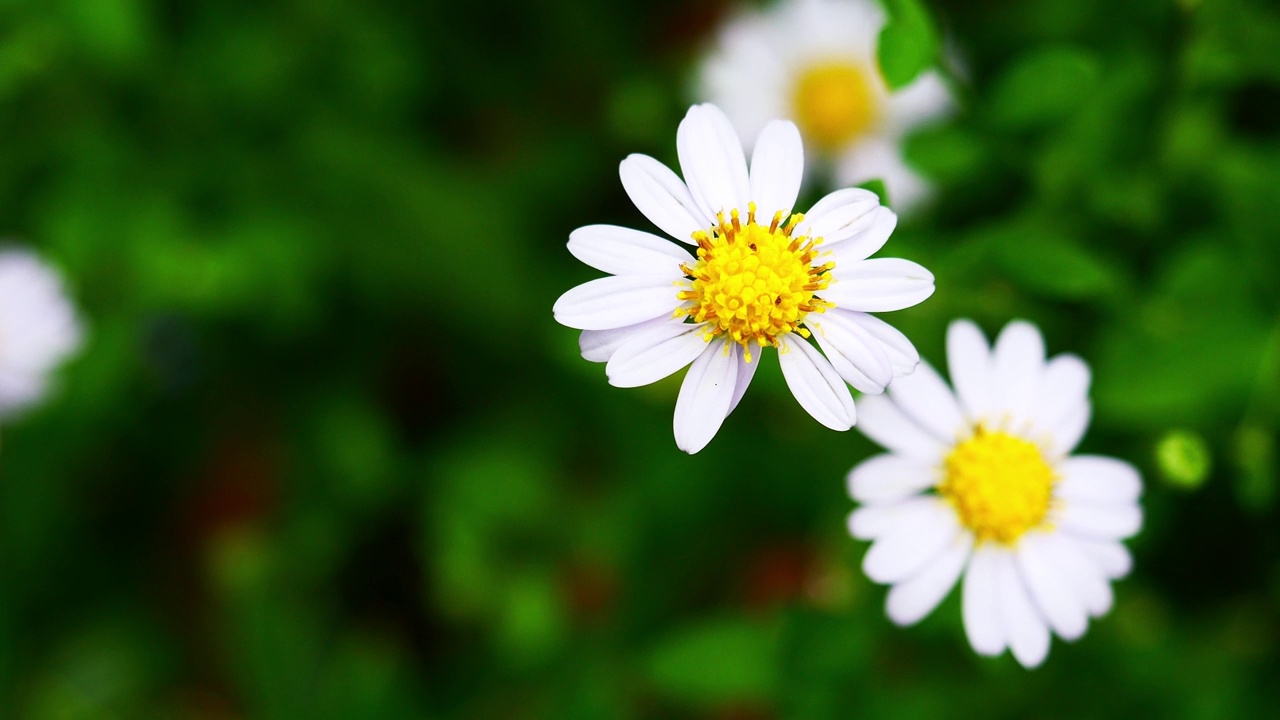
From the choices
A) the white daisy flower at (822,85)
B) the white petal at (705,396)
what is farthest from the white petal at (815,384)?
the white daisy flower at (822,85)

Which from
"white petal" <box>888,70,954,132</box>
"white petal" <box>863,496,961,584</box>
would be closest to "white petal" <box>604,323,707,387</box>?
"white petal" <box>863,496,961,584</box>

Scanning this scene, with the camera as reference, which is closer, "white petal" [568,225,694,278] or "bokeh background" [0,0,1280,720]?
"white petal" [568,225,694,278]

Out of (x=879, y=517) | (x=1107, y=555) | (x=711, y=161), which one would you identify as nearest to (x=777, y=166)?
(x=711, y=161)

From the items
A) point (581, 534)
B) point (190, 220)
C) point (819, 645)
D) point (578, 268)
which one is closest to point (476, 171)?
point (578, 268)

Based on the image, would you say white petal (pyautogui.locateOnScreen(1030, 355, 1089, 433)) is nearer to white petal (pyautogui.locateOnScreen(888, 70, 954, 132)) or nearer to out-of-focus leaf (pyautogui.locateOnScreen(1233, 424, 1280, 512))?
out-of-focus leaf (pyautogui.locateOnScreen(1233, 424, 1280, 512))

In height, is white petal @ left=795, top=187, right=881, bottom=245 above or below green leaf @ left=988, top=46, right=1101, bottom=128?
below

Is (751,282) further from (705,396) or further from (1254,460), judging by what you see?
(1254,460)
